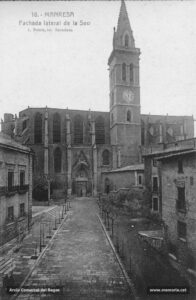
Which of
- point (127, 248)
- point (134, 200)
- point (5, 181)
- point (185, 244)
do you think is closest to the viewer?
point (185, 244)

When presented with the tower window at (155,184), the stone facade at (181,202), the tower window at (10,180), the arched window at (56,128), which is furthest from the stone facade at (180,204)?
the arched window at (56,128)

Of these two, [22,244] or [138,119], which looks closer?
[22,244]

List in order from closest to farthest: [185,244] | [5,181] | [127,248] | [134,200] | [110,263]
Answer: [110,263], [185,244], [127,248], [5,181], [134,200]

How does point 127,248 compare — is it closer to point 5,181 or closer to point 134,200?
point 5,181

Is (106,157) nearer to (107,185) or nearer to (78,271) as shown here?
(107,185)

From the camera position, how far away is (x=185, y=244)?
14383 mm

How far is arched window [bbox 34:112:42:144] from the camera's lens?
46.2 meters

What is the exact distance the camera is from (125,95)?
149 feet

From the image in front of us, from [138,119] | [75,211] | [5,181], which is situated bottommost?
[75,211]

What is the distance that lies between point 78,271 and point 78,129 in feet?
126

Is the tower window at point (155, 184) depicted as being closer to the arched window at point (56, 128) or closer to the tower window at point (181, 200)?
the tower window at point (181, 200)

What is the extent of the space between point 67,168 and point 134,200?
1850cm

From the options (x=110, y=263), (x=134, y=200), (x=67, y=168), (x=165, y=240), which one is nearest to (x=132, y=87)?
(x=67, y=168)

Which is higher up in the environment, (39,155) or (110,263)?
(39,155)
